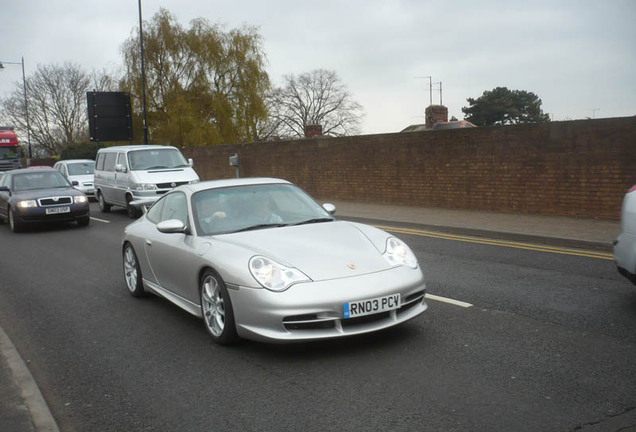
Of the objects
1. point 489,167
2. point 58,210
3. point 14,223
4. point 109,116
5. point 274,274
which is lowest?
point 14,223

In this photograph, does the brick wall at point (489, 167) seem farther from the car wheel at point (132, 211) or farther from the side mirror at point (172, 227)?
the side mirror at point (172, 227)

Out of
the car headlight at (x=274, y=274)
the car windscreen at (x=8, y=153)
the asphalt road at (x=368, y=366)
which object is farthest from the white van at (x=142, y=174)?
the car windscreen at (x=8, y=153)

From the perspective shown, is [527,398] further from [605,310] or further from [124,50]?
[124,50]

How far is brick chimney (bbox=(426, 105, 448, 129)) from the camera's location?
2911 cm

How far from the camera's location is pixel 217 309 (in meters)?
5.00

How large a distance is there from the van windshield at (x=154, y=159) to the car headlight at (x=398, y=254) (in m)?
12.8

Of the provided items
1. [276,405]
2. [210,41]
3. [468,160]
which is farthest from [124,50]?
[276,405]

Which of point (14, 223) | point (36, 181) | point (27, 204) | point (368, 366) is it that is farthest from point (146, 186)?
point (368, 366)

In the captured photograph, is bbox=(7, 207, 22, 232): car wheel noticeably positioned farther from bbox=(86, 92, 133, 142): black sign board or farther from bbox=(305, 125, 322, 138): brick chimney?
bbox=(86, 92, 133, 142): black sign board

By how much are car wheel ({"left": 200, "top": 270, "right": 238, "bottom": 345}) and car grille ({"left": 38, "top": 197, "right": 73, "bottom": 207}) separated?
34.8 feet

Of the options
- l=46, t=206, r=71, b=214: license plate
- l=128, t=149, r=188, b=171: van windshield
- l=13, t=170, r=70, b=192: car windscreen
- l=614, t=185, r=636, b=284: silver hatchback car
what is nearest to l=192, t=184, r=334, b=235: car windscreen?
l=614, t=185, r=636, b=284: silver hatchback car

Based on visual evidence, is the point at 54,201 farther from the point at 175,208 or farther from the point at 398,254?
the point at 398,254

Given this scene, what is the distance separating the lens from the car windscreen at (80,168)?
2405 cm

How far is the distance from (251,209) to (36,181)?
11.7 m
